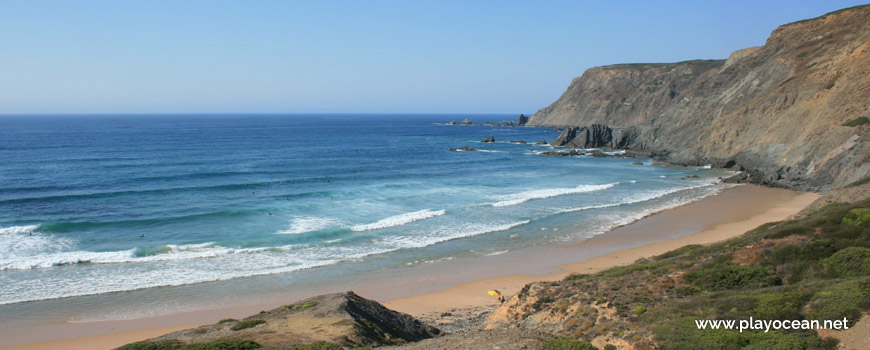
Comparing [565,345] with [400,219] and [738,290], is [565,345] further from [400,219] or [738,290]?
[400,219]

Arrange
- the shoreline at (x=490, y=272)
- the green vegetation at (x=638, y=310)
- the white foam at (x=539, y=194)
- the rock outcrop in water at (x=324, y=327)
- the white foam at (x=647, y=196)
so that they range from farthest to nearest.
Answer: the white foam at (x=539, y=194)
the white foam at (x=647, y=196)
the shoreline at (x=490, y=272)
the green vegetation at (x=638, y=310)
the rock outcrop in water at (x=324, y=327)

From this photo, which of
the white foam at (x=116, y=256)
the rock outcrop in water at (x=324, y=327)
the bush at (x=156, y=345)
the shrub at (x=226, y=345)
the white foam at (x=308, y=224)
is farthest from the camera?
the white foam at (x=308, y=224)

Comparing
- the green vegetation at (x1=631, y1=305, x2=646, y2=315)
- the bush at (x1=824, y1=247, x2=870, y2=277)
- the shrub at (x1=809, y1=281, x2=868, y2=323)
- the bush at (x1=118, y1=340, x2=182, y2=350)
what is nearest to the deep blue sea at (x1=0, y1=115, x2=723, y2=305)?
the bush at (x1=118, y1=340, x2=182, y2=350)

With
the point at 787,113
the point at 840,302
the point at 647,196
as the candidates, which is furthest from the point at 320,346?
the point at 787,113

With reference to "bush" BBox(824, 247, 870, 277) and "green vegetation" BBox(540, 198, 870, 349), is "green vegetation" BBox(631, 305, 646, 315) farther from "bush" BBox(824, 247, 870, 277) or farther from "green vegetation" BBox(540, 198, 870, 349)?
"bush" BBox(824, 247, 870, 277)

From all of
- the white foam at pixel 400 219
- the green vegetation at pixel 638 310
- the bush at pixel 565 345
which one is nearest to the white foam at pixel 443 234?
the white foam at pixel 400 219

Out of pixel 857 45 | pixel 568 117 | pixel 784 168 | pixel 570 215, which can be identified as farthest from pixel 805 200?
pixel 568 117

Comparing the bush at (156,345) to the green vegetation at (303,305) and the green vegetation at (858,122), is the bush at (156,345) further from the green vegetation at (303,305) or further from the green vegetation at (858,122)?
the green vegetation at (858,122)
